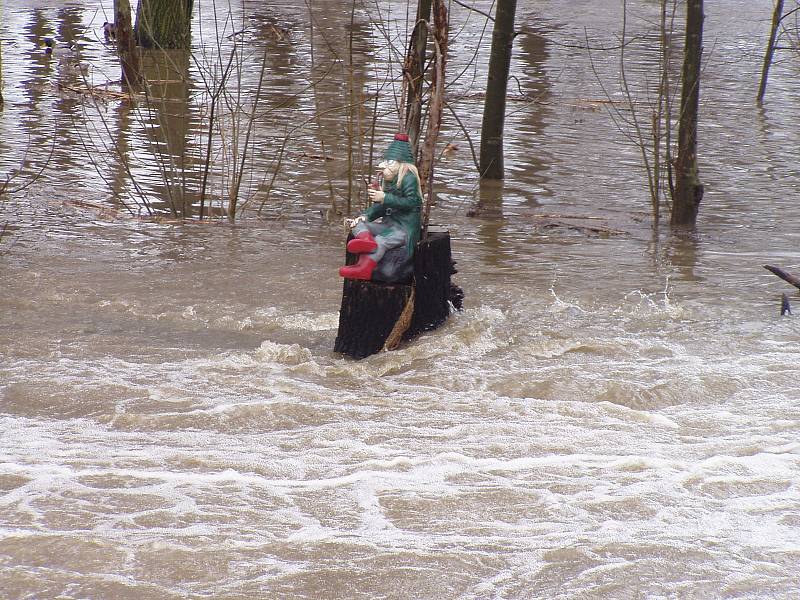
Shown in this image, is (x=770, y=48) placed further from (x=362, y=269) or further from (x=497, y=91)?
(x=362, y=269)

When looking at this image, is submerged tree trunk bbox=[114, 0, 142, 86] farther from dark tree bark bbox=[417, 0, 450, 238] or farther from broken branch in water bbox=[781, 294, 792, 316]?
broken branch in water bbox=[781, 294, 792, 316]

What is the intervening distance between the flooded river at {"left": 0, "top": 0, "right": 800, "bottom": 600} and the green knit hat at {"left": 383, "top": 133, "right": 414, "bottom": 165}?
1208 mm

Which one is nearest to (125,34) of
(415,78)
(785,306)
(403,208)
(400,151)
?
(415,78)

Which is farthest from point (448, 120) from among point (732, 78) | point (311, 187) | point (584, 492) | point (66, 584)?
point (66, 584)

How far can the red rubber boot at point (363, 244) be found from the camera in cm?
635

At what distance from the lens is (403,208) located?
6469mm

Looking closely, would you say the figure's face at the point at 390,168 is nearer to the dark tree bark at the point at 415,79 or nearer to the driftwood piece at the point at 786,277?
the dark tree bark at the point at 415,79

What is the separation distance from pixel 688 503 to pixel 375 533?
145 cm

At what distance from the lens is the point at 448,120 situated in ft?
51.4

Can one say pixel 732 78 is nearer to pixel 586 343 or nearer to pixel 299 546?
pixel 586 343

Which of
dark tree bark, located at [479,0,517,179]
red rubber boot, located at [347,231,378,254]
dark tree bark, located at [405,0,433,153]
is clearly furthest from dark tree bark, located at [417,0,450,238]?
dark tree bark, located at [479,0,517,179]

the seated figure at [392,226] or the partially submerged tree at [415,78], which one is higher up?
the partially submerged tree at [415,78]

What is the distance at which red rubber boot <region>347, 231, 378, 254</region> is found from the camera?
6.35 metres

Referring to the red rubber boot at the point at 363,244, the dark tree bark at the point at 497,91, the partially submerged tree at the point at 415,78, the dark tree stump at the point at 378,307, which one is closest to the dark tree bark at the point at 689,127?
the dark tree bark at the point at 497,91
